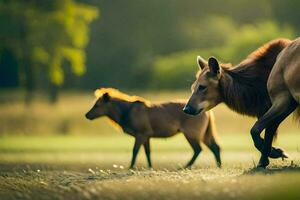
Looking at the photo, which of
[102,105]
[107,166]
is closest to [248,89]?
[107,166]

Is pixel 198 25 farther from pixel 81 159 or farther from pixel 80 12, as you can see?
pixel 81 159

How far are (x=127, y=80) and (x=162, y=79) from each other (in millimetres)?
5168

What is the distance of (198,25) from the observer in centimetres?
6812

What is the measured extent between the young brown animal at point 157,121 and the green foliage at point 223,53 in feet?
104

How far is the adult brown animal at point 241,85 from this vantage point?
50.0 ft

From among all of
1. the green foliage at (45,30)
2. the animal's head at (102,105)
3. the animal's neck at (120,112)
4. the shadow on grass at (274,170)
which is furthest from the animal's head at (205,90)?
the green foliage at (45,30)

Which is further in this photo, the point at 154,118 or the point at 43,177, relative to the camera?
the point at 154,118

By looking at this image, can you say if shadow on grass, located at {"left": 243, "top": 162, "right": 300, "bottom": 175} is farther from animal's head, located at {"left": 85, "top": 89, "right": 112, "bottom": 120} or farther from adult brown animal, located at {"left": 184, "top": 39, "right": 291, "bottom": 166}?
animal's head, located at {"left": 85, "top": 89, "right": 112, "bottom": 120}

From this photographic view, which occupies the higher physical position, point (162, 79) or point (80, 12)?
point (80, 12)

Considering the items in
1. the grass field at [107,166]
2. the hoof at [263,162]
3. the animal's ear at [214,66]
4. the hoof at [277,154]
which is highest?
the animal's ear at [214,66]

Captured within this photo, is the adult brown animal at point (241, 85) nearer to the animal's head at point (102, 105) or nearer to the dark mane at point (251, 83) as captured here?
the dark mane at point (251, 83)

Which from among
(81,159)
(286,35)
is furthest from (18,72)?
(81,159)

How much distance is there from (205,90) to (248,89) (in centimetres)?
73

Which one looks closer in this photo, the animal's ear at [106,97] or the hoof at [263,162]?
the hoof at [263,162]
